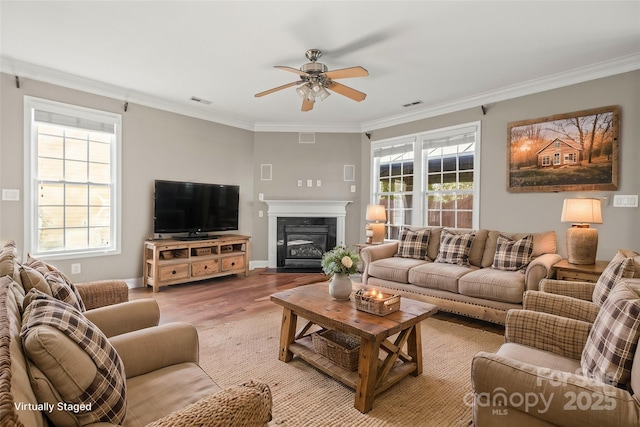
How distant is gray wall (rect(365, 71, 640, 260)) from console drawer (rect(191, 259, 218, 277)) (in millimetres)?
3877

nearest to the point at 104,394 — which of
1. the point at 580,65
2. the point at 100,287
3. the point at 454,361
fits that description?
the point at 100,287

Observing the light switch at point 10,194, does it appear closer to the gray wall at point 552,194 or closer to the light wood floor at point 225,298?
the light wood floor at point 225,298

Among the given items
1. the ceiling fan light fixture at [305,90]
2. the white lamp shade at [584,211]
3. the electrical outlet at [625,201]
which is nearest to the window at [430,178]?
the white lamp shade at [584,211]

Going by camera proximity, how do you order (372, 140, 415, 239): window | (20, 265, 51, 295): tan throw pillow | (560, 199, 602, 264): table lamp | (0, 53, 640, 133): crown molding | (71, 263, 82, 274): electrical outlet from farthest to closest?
(372, 140, 415, 239): window, (71, 263, 82, 274): electrical outlet, (0, 53, 640, 133): crown molding, (560, 199, 602, 264): table lamp, (20, 265, 51, 295): tan throw pillow

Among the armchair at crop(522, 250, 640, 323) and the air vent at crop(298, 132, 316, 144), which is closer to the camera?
the armchair at crop(522, 250, 640, 323)

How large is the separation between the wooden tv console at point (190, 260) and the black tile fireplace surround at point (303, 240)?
82 centimetres

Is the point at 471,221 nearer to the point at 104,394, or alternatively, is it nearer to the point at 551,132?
the point at 551,132

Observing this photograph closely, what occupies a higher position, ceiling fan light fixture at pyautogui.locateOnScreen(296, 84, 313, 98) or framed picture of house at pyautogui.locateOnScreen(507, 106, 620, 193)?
ceiling fan light fixture at pyautogui.locateOnScreen(296, 84, 313, 98)

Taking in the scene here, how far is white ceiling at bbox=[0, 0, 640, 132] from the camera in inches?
98.0

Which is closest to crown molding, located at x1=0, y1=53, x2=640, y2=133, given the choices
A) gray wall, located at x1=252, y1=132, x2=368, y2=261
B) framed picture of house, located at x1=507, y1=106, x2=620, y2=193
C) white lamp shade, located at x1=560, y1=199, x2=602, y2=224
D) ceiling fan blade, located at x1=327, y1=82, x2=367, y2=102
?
gray wall, located at x1=252, y1=132, x2=368, y2=261

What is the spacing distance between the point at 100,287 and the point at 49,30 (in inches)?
93.9

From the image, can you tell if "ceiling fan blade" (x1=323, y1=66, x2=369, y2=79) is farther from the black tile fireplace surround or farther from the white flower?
the black tile fireplace surround

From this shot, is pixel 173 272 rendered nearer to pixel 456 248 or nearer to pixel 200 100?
pixel 200 100

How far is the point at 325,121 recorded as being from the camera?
570 centimetres
